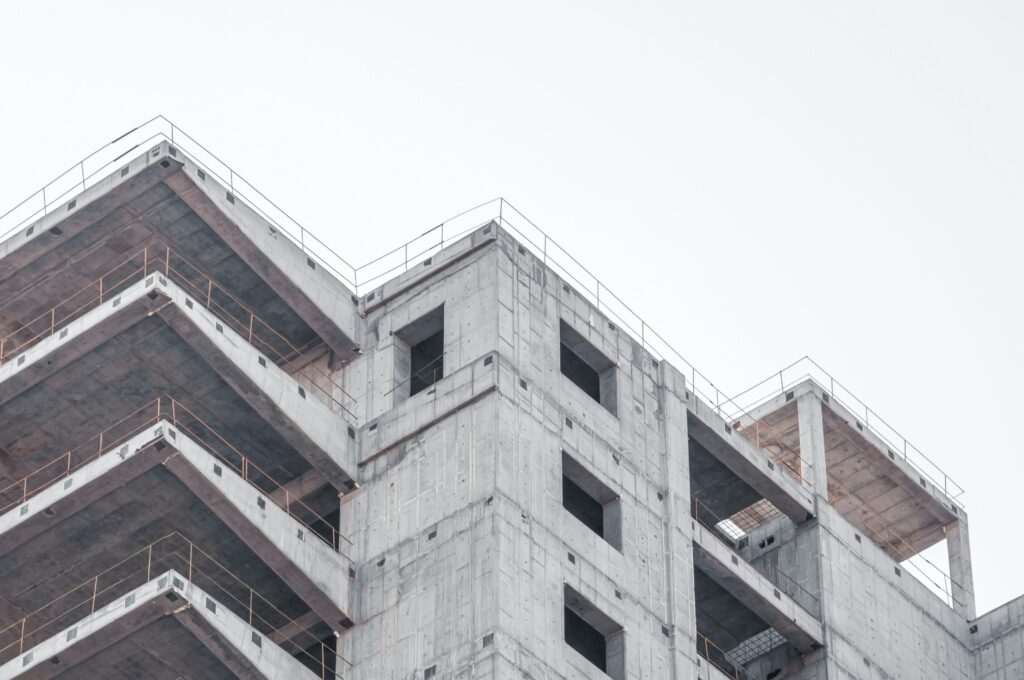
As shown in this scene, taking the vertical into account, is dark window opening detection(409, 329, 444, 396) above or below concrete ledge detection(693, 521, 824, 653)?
above

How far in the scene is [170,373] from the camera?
2623 inches

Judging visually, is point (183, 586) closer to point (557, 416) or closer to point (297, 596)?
point (297, 596)

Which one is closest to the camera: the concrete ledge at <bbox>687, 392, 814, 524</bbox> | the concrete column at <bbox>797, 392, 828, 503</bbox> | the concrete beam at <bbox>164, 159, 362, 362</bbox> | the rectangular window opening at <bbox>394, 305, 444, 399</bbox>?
the concrete beam at <bbox>164, 159, 362, 362</bbox>

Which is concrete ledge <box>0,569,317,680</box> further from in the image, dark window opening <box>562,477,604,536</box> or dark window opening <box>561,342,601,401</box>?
dark window opening <box>561,342,601,401</box>

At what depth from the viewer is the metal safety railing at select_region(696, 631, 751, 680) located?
241 feet

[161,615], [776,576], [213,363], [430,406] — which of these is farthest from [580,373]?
[161,615]

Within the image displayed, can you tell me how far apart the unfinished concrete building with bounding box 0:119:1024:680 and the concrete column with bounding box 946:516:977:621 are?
6.40 meters

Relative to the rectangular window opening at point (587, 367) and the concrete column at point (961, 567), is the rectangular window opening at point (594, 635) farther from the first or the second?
the concrete column at point (961, 567)

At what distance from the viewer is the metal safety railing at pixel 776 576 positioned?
73875 mm

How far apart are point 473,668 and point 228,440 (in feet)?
35.1

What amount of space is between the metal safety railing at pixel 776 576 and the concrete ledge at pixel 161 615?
629 inches

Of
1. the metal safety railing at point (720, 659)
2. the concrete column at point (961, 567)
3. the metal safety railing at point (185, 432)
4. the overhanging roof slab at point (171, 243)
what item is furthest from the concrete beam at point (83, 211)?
the concrete column at point (961, 567)

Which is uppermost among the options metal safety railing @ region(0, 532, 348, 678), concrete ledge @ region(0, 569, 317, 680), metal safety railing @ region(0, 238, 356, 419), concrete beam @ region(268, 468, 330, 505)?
metal safety railing @ region(0, 238, 356, 419)

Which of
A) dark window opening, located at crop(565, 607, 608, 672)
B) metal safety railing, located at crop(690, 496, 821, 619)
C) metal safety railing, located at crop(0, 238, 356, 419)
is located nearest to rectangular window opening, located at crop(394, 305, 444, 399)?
metal safety railing, located at crop(0, 238, 356, 419)
